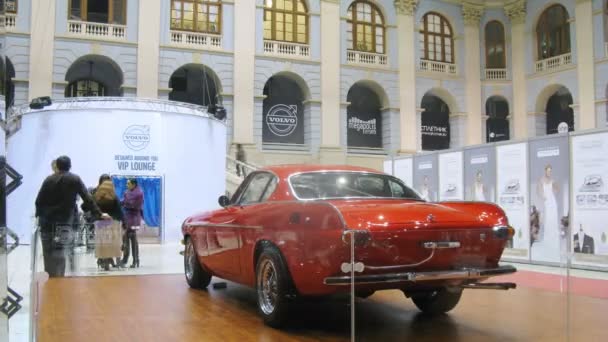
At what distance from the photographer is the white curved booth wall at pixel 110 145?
47.6 ft

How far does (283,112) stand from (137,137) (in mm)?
13828

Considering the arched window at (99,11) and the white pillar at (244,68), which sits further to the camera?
the white pillar at (244,68)

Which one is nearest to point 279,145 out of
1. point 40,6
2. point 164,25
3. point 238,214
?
point 164,25

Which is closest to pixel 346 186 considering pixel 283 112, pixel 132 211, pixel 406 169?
pixel 132 211

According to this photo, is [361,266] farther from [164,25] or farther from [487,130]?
[487,130]

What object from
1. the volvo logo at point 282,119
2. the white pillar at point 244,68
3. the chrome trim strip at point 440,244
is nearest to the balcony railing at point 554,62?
the volvo logo at point 282,119

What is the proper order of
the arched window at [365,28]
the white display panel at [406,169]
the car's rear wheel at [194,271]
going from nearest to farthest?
1. the car's rear wheel at [194,271]
2. the white display panel at [406,169]
3. the arched window at [365,28]

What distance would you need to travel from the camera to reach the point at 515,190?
12.0 metres

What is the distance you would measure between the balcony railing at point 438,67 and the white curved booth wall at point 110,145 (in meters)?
17.5

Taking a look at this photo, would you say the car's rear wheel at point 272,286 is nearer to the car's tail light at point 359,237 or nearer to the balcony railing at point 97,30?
the car's tail light at point 359,237

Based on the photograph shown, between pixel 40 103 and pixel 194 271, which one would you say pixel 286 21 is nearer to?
pixel 40 103

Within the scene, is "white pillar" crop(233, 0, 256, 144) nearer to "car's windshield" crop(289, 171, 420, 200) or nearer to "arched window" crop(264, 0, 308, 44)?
"arched window" crop(264, 0, 308, 44)

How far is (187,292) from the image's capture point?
709 cm

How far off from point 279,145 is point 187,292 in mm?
19813
